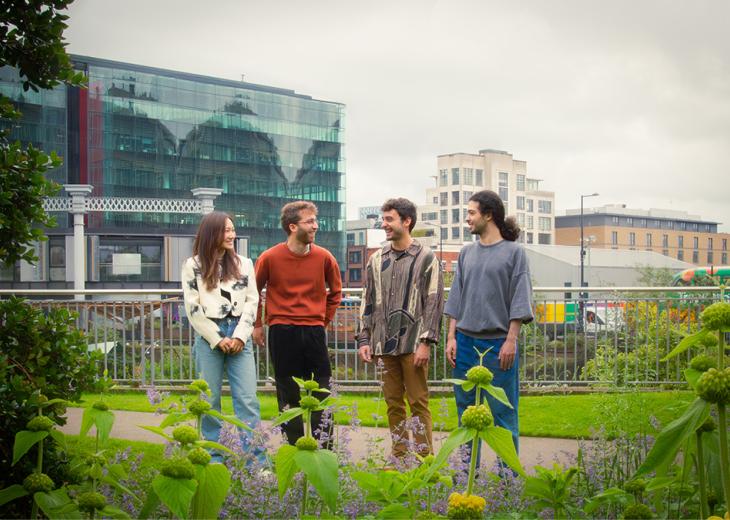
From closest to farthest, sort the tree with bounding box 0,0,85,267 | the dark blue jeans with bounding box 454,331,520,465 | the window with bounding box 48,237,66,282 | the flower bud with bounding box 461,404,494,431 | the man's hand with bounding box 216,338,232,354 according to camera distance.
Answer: the flower bud with bounding box 461,404,494,431, the tree with bounding box 0,0,85,267, the dark blue jeans with bounding box 454,331,520,465, the man's hand with bounding box 216,338,232,354, the window with bounding box 48,237,66,282

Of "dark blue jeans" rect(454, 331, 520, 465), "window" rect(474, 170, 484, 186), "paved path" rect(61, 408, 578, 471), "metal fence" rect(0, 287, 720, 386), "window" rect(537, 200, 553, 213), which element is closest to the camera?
"dark blue jeans" rect(454, 331, 520, 465)

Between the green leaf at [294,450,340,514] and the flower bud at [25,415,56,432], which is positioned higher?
the flower bud at [25,415,56,432]

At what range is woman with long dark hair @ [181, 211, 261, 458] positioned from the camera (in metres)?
5.45

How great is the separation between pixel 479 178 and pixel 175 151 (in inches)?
2950

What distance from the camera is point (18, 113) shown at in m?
2.89

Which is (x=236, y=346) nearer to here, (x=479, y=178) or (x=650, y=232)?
(x=479, y=178)

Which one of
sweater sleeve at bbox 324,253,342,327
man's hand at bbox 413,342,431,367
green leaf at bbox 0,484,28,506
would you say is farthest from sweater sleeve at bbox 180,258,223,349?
green leaf at bbox 0,484,28,506

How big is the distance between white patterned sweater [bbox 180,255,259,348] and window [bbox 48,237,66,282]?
244 ft

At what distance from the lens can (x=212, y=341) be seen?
5.43 metres

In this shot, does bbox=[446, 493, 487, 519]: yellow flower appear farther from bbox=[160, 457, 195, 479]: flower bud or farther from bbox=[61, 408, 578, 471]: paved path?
bbox=[61, 408, 578, 471]: paved path

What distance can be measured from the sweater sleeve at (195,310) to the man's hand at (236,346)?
3.5 inches

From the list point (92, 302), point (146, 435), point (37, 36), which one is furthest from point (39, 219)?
point (92, 302)

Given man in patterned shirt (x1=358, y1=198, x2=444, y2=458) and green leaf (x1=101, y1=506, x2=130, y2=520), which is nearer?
green leaf (x1=101, y1=506, x2=130, y2=520)

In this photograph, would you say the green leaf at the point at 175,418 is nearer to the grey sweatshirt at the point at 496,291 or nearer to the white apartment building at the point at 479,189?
the grey sweatshirt at the point at 496,291
